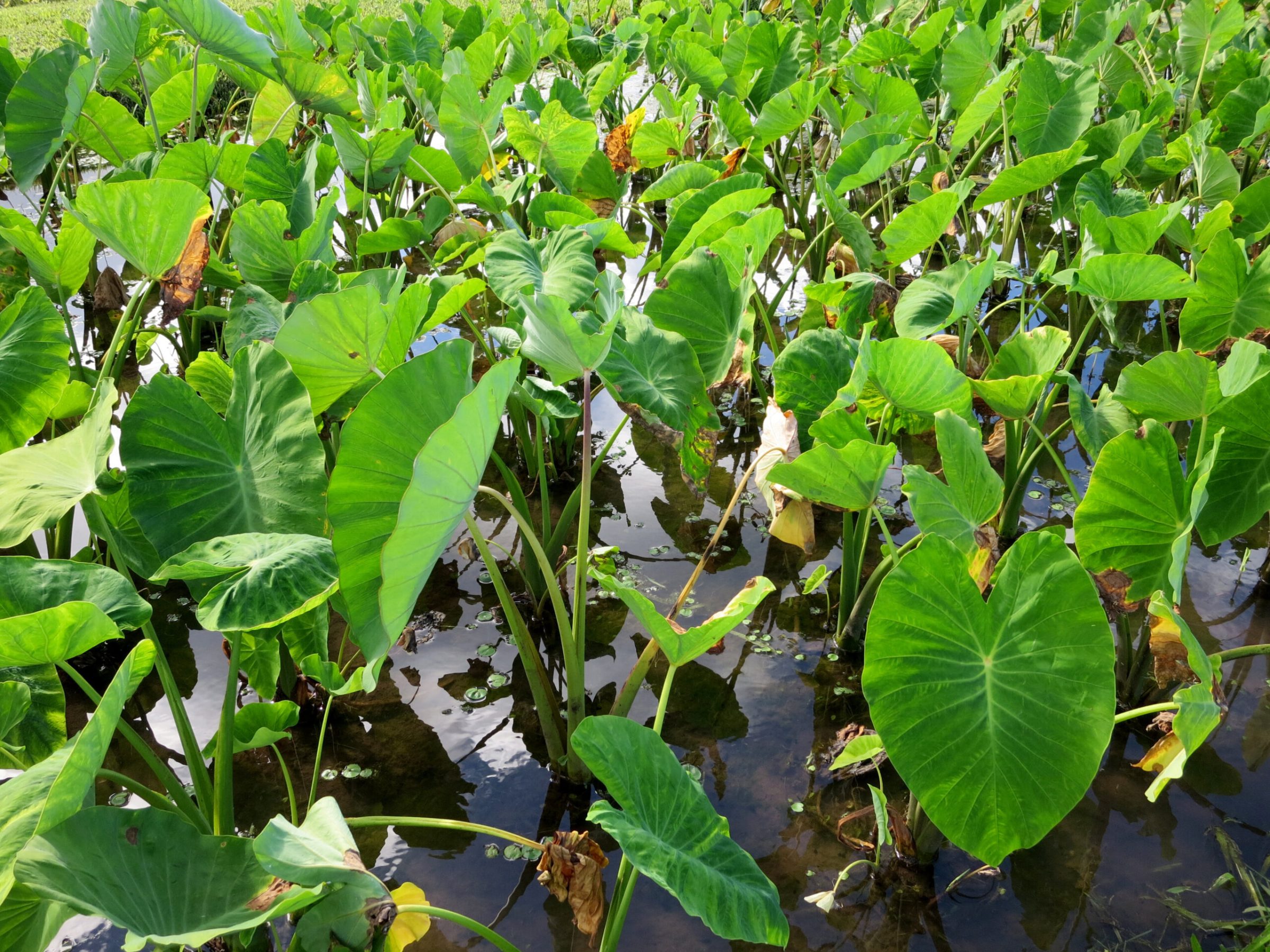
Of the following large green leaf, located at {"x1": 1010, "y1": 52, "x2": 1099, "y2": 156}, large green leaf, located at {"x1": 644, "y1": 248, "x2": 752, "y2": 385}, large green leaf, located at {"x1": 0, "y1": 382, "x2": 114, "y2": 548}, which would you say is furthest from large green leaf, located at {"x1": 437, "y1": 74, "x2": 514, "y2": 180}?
large green leaf, located at {"x1": 0, "y1": 382, "x2": 114, "y2": 548}

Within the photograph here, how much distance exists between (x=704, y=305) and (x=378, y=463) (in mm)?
882

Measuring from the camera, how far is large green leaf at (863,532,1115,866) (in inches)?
40.2

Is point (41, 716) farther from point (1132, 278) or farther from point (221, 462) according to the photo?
point (1132, 278)

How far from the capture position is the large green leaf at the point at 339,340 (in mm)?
1213

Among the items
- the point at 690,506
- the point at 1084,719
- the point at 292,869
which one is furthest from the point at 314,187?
the point at 1084,719

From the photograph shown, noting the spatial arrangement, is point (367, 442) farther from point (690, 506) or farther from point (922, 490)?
point (690, 506)

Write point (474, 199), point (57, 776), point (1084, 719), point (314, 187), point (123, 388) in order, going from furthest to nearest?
point (123, 388) < point (314, 187) < point (474, 199) < point (1084, 719) < point (57, 776)

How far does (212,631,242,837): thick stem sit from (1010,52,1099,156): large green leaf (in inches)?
93.7

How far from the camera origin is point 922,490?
1.28m

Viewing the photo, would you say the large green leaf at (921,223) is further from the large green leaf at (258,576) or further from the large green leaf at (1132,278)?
the large green leaf at (258,576)

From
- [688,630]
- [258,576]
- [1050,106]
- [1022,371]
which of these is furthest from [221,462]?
[1050,106]

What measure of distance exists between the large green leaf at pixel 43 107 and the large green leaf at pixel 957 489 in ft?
6.79

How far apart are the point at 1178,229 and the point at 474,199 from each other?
1.67 meters

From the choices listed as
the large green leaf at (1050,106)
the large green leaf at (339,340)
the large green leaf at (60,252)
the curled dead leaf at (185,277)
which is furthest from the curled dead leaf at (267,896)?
the large green leaf at (1050,106)
